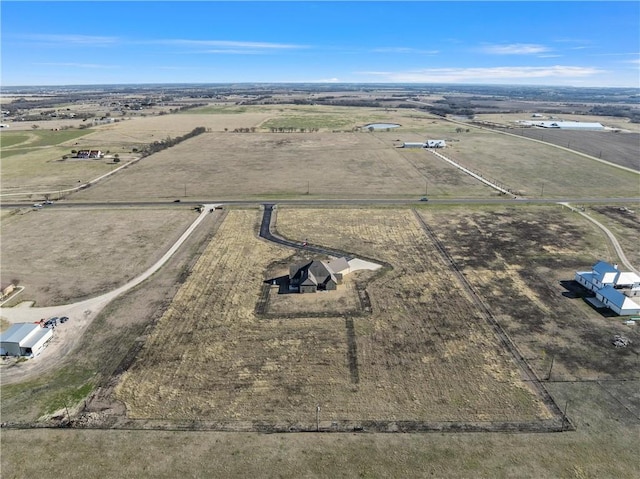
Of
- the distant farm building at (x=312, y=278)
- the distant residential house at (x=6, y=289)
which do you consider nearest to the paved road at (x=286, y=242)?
the distant farm building at (x=312, y=278)

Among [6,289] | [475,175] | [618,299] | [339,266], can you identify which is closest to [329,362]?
[339,266]

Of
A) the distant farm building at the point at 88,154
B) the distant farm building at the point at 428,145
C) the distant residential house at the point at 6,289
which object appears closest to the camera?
the distant residential house at the point at 6,289

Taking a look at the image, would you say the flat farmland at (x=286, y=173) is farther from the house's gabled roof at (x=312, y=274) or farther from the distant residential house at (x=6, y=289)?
the house's gabled roof at (x=312, y=274)

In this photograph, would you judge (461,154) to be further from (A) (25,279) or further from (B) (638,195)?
(A) (25,279)

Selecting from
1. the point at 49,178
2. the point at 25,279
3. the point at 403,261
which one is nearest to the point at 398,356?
the point at 403,261

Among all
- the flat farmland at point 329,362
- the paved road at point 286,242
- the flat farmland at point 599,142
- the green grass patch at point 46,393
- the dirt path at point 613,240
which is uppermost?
the flat farmland at point 599,142

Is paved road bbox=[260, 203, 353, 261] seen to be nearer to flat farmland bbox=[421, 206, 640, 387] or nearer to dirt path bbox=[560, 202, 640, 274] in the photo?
flat farmland bbox=[421, 206, 640, 387]
